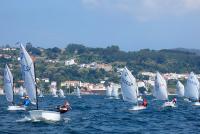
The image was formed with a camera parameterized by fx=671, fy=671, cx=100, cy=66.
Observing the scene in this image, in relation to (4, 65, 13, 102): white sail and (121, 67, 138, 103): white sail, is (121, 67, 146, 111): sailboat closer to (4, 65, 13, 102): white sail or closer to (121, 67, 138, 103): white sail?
(121, 67, 138, 103): white sail

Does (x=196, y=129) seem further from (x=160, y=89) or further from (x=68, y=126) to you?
(x=160, y=89)

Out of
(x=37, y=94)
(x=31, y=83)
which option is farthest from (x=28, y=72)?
(x=37, y=94)

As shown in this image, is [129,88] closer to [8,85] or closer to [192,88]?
[8,85]

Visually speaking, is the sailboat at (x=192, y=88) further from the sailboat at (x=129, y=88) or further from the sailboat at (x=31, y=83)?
the sailboat at (x=31, y=83)

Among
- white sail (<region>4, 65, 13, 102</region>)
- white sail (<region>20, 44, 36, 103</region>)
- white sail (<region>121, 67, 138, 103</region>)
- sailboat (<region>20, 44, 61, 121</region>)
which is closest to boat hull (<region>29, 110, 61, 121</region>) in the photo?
sailboat (<region>20, 44, 61, 121</region>)

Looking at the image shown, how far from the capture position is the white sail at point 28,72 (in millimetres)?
67062

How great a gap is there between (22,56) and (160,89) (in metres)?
52.2

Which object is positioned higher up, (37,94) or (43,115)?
(37,94)

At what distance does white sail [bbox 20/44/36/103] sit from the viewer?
220ft

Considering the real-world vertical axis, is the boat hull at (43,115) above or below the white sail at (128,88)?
below

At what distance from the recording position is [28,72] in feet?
221

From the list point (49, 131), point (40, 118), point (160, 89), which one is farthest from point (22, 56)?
point (160, 89)

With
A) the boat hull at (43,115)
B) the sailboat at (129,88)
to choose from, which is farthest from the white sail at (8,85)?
the boat hull at (43,115)

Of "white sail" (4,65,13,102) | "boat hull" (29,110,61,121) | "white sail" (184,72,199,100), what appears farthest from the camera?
"white sail" (184,72,199,100)
